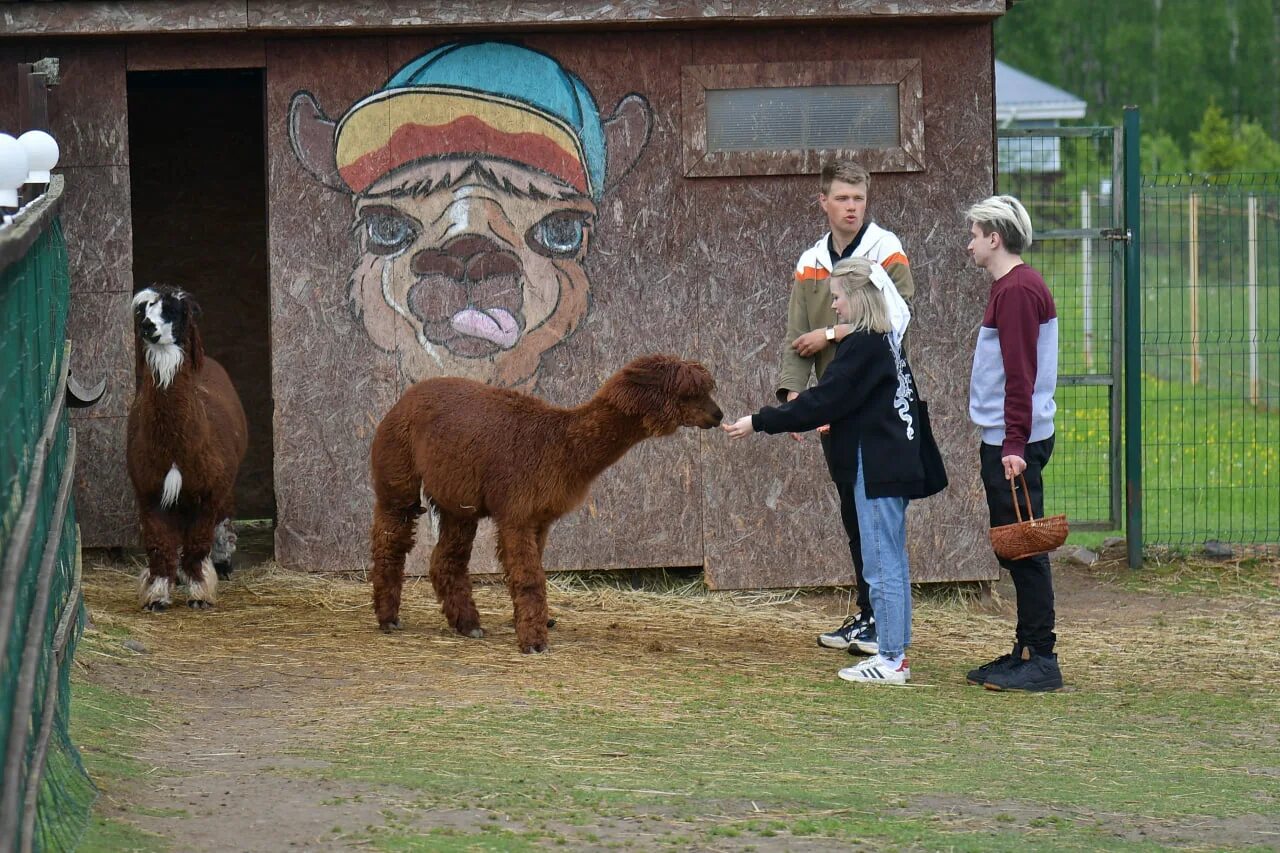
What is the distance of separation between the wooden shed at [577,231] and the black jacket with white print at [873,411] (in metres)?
2.37

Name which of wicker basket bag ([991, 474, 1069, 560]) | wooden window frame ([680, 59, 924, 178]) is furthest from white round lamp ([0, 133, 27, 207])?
wooden window frame ([680, 59, 924, 178])

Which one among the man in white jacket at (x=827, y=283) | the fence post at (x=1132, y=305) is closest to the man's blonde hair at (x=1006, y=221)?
the man in white jacket at (x=827, y=283)

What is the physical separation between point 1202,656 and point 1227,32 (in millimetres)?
45024

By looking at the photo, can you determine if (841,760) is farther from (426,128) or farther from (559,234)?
(426,128)

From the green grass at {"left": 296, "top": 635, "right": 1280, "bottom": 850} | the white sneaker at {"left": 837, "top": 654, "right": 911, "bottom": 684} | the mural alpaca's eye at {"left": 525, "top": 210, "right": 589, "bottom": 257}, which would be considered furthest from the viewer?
the mural alpaca's eye at {"left": 525, "top": 210, "right": 589, "bottom": 257}

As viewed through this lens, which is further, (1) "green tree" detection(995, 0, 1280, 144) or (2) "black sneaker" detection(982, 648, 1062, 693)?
(1) "green tree" detection(995, 0, 1280, 144)

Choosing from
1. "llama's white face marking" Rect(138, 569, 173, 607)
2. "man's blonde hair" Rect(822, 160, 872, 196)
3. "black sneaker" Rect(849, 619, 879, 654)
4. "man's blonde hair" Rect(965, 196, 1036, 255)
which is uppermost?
"man's blonde hair" Rect(822, 160, 872, 196)

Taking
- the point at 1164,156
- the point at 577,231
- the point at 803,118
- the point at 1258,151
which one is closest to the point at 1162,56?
the point at 1164,156

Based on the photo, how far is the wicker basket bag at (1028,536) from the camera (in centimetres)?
658

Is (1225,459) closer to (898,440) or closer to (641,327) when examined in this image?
(641,327)

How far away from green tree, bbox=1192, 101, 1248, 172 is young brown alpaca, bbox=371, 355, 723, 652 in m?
31.0

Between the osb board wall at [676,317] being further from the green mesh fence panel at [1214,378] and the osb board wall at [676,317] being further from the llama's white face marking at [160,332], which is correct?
the green mesh fence panel at [1214,378]

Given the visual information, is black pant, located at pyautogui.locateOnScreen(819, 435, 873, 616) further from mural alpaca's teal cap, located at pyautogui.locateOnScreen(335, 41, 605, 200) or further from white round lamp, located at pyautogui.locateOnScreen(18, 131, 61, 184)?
white round lamp, located at pyautogui.locateOnScreen(18, 131, 61, 184)

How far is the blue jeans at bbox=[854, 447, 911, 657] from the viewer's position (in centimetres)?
684
